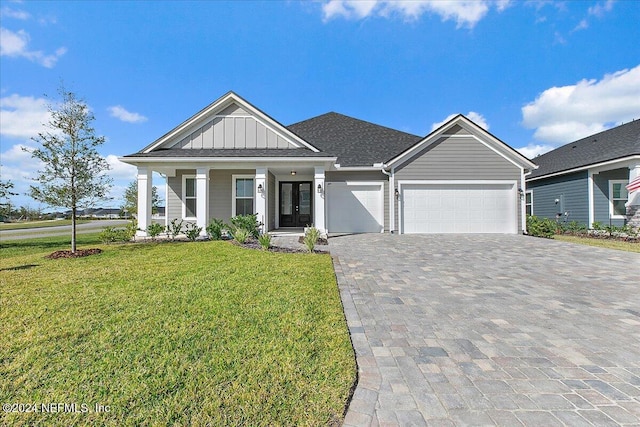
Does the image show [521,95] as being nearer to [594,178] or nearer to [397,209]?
[594,178]

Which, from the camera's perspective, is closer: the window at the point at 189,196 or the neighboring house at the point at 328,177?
the neighboring house at the point at 328,177

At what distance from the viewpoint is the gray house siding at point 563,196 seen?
14.2 metres

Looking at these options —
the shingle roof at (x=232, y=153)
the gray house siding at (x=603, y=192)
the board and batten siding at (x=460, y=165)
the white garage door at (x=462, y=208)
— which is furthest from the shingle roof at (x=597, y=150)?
the shingle roof at (x=232, y=153)

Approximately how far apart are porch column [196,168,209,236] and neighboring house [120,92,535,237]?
0.04 meters

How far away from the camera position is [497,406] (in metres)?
1.99

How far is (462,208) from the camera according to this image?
1295 cm

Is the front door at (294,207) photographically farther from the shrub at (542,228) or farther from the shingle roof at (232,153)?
the shrub at (542,228)

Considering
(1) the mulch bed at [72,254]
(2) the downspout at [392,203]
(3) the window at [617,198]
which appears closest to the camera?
(1) the mulch bed at [72,254]

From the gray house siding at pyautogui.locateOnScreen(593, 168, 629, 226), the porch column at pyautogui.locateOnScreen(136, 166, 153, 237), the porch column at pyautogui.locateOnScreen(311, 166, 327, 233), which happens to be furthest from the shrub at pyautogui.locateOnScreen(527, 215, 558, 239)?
the porch column at pyautogui.locateOnScreen(136, 166, 153, 237)

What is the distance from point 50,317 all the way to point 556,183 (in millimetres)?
21546

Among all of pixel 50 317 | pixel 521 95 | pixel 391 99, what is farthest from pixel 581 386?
pixel 521 95

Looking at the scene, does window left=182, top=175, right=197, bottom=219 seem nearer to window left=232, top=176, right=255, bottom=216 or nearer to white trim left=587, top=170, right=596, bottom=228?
window left=232, top=176, right=255, bottom=216

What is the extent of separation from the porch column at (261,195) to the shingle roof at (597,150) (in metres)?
15.6

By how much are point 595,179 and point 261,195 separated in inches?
647
